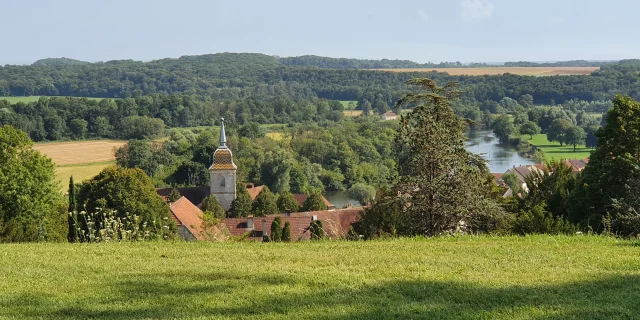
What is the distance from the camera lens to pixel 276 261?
9102mm

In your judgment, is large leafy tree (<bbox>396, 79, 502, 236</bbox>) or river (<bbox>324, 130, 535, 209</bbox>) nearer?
large leafy tree (<bbox>396, 79, 502, 236</bbox>)

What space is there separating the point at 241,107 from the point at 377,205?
131838 mm

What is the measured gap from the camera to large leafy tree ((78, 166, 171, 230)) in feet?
104

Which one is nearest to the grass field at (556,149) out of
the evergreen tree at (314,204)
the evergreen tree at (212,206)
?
Answer: the evergreen tree at (314,204)

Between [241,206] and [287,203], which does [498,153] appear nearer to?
[287,203]

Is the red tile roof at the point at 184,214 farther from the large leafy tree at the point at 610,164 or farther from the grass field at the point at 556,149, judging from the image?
the grass field at the point at 556,149

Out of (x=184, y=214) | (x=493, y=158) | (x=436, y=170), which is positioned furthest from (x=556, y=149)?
(x=436, y=170)

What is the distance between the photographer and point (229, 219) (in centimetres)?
3747

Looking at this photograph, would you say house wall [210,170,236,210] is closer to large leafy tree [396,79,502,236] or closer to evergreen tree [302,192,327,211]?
evergreen tree [302,192,327,211]

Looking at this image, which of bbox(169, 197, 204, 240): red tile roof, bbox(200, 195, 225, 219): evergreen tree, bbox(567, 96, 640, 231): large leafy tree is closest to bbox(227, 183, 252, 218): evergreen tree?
bbox(200, 195, 225, 219): evergreen tree

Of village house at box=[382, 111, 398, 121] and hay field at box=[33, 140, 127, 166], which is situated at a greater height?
hay field at box=[33, 140, 127, 166]

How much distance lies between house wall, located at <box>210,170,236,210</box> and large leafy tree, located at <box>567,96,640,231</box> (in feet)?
111

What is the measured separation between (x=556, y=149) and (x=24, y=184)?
274ft

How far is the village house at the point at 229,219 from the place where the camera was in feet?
94.8
